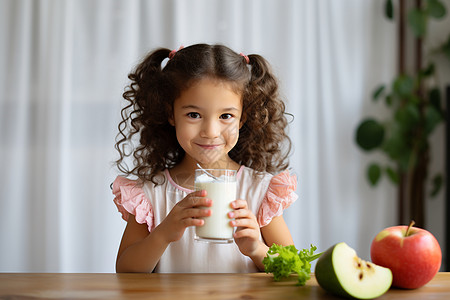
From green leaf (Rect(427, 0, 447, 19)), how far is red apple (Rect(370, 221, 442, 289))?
2.35m

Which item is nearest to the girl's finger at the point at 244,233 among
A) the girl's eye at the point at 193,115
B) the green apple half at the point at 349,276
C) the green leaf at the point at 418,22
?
the green apple half at the point at 349,276

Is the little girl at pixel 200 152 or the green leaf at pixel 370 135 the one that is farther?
the green leaf at pixel 370 135

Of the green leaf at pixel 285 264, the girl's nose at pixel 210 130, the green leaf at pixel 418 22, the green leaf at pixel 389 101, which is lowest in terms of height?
the green leaf at pixel 285 264

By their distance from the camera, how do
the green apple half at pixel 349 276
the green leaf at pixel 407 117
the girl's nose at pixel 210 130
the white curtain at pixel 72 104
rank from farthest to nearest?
the green leaf at pixel 407 117
the white curtain at pixel 72 104
the girl's nose at pixel 210 130
the green apple half at pixel 349 276

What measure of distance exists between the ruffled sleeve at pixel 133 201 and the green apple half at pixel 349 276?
612mm

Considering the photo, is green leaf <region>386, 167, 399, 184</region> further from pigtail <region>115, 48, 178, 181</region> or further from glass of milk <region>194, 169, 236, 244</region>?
glass of milk <region>194, 169, 236, 244</region>

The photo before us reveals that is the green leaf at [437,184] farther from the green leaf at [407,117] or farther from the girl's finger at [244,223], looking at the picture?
the girl's finger at [244,223]

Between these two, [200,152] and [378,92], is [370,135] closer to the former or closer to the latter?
[378,92]

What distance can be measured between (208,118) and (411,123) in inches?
79.0

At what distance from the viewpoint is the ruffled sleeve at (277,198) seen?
1.29 metres

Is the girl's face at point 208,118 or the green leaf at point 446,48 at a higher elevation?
the green leaf at point 446,48

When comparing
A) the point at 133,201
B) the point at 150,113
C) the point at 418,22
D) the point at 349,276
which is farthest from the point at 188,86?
the point at 418,22

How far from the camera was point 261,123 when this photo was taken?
4.47 feet

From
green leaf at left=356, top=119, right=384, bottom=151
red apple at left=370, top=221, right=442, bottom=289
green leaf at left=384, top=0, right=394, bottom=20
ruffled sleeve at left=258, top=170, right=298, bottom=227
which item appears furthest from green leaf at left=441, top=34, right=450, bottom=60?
red apple at left=370, top=221, right=442, bottom=289
